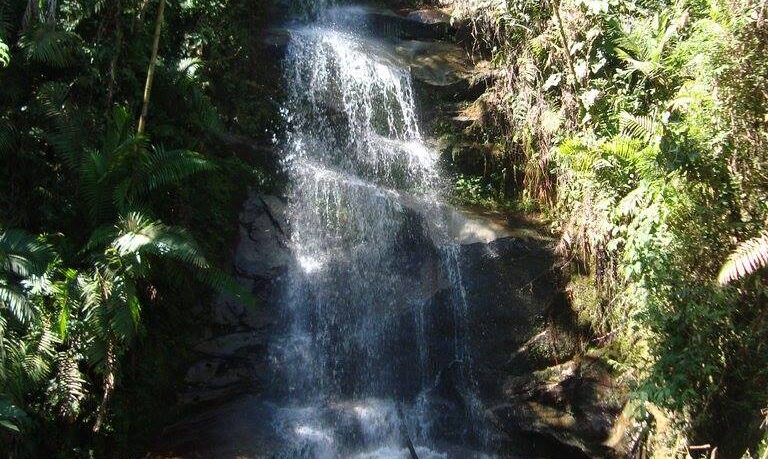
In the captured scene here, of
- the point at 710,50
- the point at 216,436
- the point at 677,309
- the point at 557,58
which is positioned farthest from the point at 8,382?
the point at 557,58

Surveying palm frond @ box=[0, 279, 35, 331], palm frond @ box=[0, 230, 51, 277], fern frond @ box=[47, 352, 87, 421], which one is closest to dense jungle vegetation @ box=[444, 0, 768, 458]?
fern frond @ box=[47, 352, 87, 421]

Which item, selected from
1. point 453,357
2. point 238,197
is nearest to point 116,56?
point 238,197

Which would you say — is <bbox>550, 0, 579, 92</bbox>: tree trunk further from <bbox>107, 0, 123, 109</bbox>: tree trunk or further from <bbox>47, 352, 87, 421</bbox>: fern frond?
<bbox>47, 352, 87, 421</bbox>: fern frond

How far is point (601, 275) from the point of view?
26.7ft

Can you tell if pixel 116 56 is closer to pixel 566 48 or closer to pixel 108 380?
pixel 108 380

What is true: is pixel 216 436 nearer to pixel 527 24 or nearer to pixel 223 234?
pixel 223 234

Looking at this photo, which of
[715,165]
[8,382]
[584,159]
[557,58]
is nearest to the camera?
[8,382]

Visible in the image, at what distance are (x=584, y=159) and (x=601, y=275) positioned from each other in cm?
165

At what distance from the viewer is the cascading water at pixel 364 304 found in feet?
25.2

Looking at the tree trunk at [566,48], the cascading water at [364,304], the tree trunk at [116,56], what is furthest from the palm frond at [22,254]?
the tree trunk at [566,48]

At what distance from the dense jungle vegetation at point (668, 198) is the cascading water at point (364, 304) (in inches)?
62.7

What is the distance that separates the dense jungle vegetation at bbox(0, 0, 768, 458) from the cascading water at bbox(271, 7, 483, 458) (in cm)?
88

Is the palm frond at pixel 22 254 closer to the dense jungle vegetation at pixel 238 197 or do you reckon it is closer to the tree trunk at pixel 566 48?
the dense jungle vegetation at pixel 238 197

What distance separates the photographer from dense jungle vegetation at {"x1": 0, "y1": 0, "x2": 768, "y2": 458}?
591cm
